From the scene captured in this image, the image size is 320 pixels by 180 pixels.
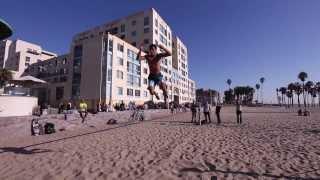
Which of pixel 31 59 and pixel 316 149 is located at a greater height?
pixel 31 59

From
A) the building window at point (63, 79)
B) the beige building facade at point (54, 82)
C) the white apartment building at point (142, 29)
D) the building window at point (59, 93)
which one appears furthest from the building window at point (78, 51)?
the white apartment building at point (142, 29)

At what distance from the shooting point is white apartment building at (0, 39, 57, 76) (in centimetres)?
6216

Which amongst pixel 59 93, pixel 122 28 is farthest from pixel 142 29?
pixel 59 93

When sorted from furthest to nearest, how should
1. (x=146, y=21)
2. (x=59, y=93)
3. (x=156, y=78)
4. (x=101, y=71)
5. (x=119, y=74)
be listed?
(x=146, y=21), (x=59, y=93), (x=119, y=74), (x=101, y=71), (x=156, y=78)

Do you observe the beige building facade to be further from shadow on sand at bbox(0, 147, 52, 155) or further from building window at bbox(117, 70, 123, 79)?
shadow on sand at bbox(0, 147, 52, 155)

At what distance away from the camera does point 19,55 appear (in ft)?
203

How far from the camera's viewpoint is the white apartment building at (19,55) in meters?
62.2

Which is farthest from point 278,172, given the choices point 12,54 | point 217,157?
point 12,54

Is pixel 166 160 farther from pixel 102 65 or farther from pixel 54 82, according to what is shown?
pixel 54 82

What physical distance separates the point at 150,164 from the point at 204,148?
279 centimetres

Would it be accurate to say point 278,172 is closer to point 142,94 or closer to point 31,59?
point 142,94

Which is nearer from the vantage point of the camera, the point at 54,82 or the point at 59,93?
the point at 59,93

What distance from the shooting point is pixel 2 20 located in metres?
4.05

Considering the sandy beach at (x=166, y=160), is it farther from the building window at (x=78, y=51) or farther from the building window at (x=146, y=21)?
the building window at (x=146, y=21)
